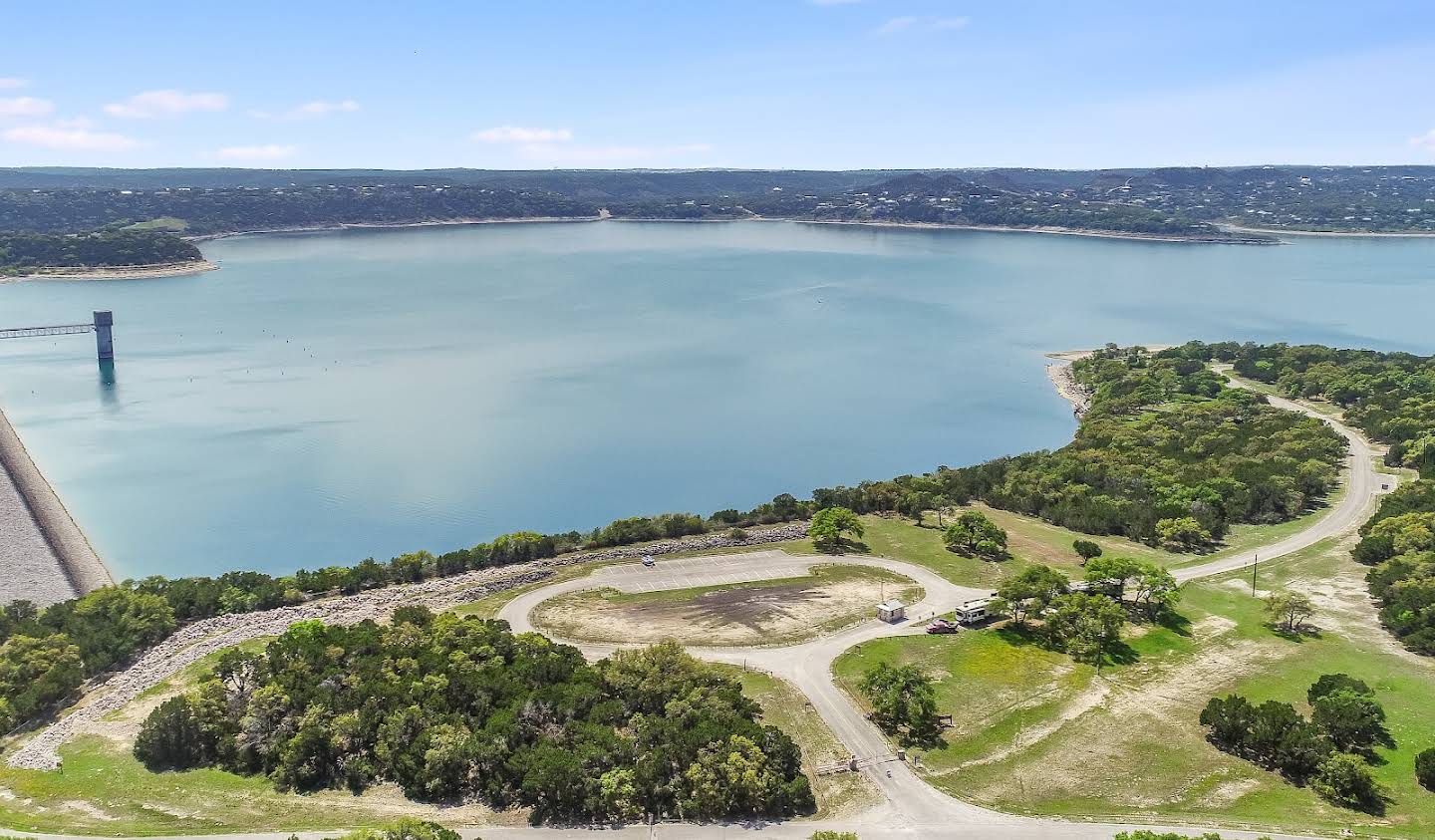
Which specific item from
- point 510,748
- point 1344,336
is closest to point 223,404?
point 510,748

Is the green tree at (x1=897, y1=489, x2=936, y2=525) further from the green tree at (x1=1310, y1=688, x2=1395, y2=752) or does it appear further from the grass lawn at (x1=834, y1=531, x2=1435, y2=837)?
the green tree at (x1=1310, y1=688, x2=1395, y2=752)

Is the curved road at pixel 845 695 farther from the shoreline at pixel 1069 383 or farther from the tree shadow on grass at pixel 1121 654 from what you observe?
the shoreline at pixel 1069 383

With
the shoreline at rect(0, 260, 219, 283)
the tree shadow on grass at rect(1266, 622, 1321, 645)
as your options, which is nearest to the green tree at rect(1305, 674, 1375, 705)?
the tree shadow on grass at rect(1266, 622, 1321, 645)

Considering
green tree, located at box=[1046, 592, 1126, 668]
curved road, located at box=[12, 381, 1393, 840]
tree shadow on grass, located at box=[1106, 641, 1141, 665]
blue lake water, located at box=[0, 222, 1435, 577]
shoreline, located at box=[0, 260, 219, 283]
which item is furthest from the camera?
shoreline, located at box=[0, 260, 219, 283]

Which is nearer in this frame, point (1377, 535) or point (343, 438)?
point (1377, 535)

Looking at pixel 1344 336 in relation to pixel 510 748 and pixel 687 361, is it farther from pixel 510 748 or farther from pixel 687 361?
pixel 510 748

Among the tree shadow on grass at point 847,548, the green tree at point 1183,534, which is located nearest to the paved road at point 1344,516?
the green tree at point 1183,534

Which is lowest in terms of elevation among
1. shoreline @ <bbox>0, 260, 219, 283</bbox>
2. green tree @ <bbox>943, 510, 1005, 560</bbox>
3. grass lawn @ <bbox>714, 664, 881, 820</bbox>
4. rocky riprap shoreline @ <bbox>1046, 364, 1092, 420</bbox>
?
grass lawn @ <bbox>714, 664, 881, 820</bbox>
